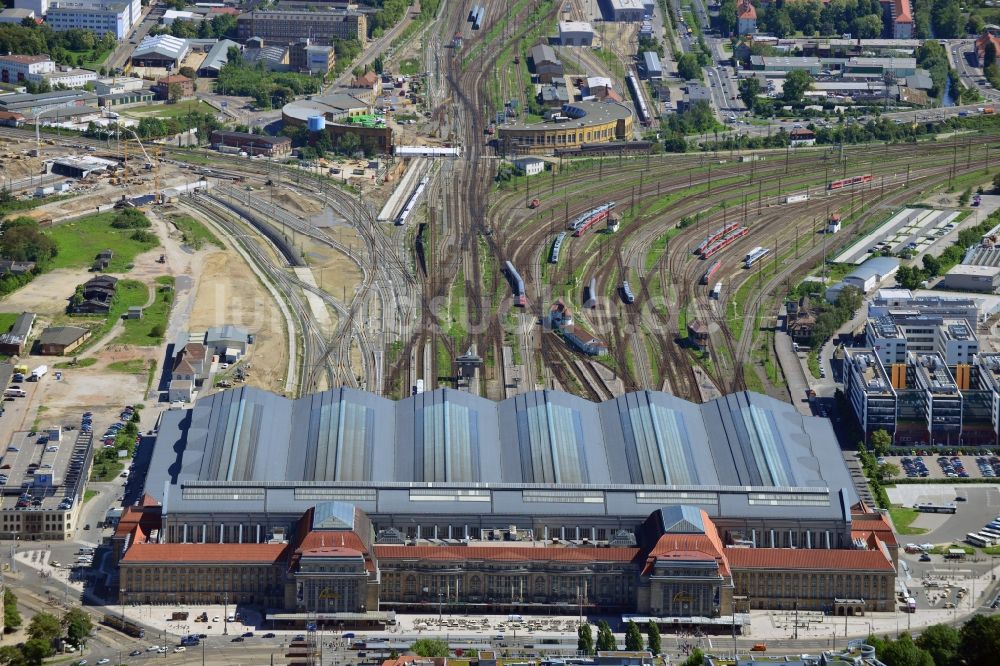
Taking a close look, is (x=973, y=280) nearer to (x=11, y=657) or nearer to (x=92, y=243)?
(x=92, y=243)

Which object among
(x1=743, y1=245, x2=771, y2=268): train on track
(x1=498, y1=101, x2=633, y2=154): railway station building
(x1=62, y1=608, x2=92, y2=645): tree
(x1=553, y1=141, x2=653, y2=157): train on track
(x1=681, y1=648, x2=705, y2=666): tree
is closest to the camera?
(x1=681, y1=648, x2=705, y2=666): tree

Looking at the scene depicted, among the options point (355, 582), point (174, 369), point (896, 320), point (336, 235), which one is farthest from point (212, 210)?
point (355, 582)

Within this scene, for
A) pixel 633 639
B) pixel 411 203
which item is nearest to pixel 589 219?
pixel 411 203

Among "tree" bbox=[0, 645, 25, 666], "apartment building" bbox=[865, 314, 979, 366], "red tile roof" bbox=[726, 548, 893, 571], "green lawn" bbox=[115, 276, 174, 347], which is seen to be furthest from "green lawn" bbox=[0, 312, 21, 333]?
"red tile roof" bbox=[726, 548, 893, 571]

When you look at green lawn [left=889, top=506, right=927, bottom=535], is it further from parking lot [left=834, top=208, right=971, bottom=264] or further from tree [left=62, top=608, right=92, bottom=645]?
parking lot [left=834, top=208, right=971, bottom=264]

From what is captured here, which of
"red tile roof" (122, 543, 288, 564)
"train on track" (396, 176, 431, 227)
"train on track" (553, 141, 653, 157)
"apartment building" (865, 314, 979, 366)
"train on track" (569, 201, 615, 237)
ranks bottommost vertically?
"red tile roof" (122, 543, 288, 564)

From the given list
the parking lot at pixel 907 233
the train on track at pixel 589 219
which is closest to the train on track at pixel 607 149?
the train on track at pixel 589 219

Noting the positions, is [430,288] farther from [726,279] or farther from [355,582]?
[355,582]

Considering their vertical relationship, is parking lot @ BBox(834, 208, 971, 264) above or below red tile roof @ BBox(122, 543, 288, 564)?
above
